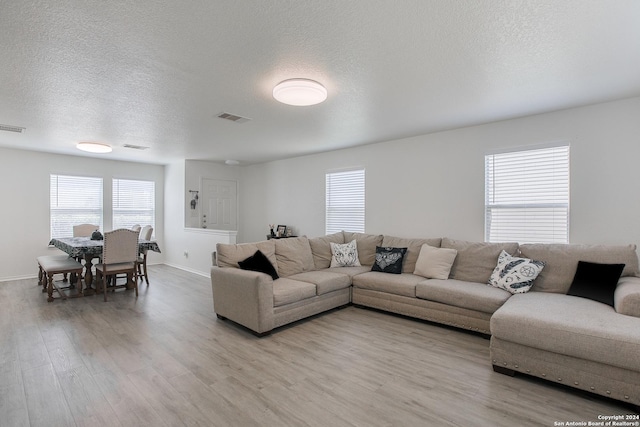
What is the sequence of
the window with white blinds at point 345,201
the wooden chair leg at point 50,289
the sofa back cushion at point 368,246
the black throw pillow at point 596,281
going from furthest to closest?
the window with white blinds at point 345,201 → the sofa back cushion at point 368,246 → the wooden chair leg at point 50,289 → the black throw pillow at point 596,281

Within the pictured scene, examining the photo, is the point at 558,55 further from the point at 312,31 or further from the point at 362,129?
the point at 362,129

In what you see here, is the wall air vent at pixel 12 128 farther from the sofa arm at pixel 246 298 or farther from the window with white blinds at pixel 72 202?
the sofa arm at pixel 246 298

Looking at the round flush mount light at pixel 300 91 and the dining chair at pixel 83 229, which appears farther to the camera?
the dining chair at pixel 83 229

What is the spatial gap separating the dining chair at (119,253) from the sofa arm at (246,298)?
2.11 m

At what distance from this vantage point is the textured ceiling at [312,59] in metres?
1.83

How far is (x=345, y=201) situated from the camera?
18.8ft

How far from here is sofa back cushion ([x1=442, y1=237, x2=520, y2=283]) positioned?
367 cm

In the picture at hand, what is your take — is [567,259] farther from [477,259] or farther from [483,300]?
[483,300]

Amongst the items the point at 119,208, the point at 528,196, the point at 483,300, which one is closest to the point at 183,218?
the point at 119,208

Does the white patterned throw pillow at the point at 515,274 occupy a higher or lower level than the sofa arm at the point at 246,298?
higher

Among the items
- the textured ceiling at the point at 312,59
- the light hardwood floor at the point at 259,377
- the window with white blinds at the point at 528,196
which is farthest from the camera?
the window with white blinds at the point at 528,196

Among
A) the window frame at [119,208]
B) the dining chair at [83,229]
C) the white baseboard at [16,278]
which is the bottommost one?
the white baseboard at [16,278]

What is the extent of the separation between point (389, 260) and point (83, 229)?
19.4 ft

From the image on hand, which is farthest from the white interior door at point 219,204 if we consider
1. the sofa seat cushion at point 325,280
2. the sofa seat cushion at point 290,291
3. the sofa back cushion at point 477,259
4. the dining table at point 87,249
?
the sofa back cushion at point 477,259
